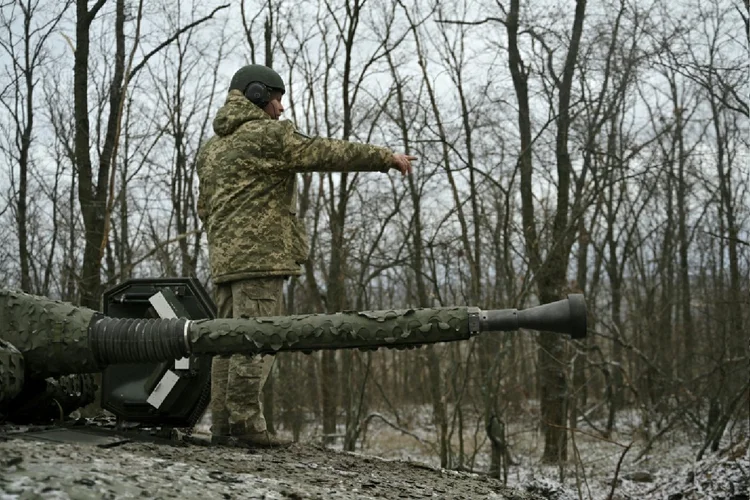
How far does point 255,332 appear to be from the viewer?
317 cm

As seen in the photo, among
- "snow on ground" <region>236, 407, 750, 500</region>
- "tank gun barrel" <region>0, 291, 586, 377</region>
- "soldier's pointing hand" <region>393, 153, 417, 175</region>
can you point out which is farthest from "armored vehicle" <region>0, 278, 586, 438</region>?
"snow on ground" <region>236, 407, 750, 500</region>

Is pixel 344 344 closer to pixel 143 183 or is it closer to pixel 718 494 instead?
pixel 718 494

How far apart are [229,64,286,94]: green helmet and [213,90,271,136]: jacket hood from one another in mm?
72

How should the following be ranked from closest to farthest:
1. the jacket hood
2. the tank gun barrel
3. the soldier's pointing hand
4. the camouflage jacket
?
the tank gun barrel → the soldier's pointing hand → the camouflage jacket → the jacket hood

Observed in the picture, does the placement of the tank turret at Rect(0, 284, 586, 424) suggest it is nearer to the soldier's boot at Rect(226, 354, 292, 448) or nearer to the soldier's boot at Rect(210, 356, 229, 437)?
the soldier's boot at Rect(226, 354, 292, 448)

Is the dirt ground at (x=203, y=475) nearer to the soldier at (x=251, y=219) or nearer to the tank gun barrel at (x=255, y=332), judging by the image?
the tank gun barrel at (x=255, y=332)

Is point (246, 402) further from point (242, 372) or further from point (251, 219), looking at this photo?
point (251, 219)

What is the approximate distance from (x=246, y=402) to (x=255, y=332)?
1.34 metres

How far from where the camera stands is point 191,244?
52.7 feet

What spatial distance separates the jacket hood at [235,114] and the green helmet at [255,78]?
7 centimetres

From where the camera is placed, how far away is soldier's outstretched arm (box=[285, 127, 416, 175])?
421 centimetres

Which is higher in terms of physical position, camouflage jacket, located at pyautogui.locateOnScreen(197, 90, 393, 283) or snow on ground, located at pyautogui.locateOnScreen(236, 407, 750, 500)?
camouflage jacket, located at pyautogui.locateOnScreen(197, 90, 393, 283)

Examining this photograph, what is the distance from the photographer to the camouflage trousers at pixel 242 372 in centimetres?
438

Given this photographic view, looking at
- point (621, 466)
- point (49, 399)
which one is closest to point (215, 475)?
point (49, 399)
